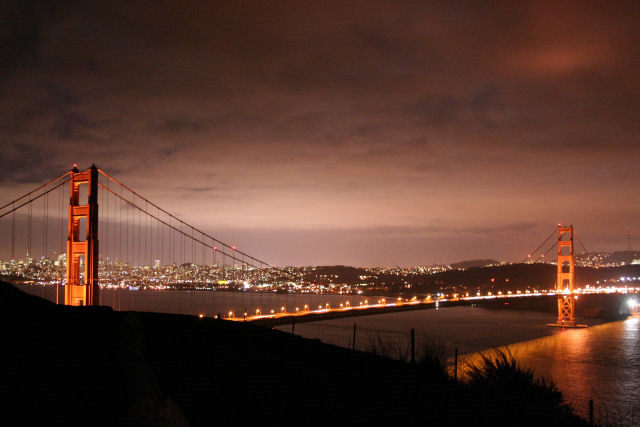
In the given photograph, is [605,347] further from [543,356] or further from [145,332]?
[145,332]

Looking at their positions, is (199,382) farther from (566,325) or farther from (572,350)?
(566,325)

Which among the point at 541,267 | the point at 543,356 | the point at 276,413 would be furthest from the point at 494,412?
the point at 541,267

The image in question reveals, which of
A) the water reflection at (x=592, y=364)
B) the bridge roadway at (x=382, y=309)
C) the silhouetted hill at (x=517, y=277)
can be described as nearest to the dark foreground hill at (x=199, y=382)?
the water reflection at (x=592, y=364)

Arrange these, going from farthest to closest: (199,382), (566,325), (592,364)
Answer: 1. (566,325)
2. (592,364)
3. (199,382)

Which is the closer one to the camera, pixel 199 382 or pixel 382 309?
pixel 199 382

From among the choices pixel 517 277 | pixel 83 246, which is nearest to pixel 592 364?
pixel 83 246

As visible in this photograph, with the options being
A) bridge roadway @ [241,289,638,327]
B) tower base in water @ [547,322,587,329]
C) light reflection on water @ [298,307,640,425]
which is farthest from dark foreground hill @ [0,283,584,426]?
tower base in water @ [547,322,587,329]

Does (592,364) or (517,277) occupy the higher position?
(517,277)

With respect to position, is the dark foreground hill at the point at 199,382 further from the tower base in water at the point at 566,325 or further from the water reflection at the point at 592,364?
the tower base in water at the point at 566,325
